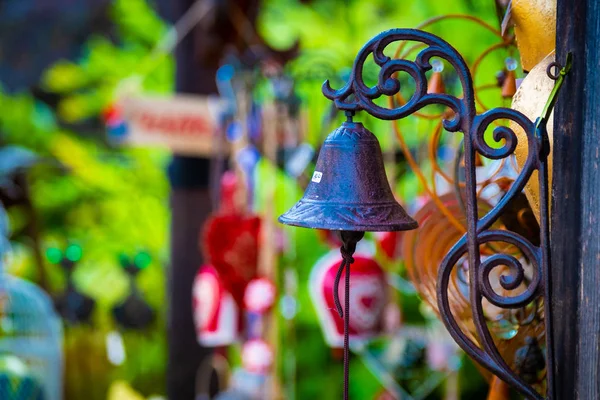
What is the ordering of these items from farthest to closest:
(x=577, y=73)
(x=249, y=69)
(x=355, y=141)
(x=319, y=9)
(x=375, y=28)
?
(x=319, y=9), (x=375, y=28), (x=249, y=69), (x=355, y=141), (x=577, y=73)

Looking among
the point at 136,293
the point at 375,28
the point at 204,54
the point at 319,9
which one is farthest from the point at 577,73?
the point at 319,9

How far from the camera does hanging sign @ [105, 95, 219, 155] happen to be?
340 cm

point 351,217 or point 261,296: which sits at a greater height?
point 351,217

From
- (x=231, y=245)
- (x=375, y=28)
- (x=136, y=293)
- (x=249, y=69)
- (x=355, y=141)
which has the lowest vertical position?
(x=136, y=293)

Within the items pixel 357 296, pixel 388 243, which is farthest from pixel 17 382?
pixel 388 243

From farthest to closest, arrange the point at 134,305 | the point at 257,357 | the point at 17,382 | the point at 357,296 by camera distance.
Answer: the point at 134,305 → the point at 17,382 → the point at 257,357 → the point at 357,296

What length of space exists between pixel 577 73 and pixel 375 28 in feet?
11.2

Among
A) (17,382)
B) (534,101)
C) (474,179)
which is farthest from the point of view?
(17,382)

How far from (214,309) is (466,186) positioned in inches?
A: 79.6

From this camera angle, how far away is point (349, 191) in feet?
4.50

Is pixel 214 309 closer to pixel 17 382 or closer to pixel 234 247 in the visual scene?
pixel 234 247

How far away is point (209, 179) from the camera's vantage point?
395 centimetres

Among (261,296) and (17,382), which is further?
(17,382)

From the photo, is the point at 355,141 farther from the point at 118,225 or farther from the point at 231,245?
the point at 118,225
